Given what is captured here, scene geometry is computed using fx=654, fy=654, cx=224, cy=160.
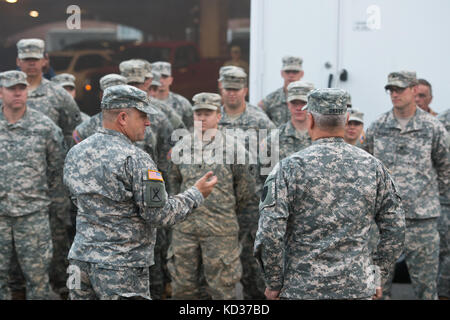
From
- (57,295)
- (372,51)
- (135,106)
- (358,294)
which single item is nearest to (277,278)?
(358,294)

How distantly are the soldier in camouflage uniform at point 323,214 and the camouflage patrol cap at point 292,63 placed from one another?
2952 mm

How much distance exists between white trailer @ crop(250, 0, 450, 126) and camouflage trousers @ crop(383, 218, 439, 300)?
4.82 ft

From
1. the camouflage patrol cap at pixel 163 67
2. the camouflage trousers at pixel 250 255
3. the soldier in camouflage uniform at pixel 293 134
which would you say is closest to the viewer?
the soldier in camouflage uniform at pixel 293 134

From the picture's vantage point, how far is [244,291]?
18.5 feet

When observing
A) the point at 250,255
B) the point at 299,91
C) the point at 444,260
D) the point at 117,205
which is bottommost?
the point at 444,260

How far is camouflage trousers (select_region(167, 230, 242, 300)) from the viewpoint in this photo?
484 cm

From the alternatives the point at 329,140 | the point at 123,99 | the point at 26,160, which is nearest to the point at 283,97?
the point at 26,160

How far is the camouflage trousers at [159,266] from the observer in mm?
5527

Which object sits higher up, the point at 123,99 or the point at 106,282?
the point at 123,99

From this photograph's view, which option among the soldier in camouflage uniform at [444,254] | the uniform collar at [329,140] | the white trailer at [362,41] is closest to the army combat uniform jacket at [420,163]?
the soldier in camouflage uniform at [444,254]

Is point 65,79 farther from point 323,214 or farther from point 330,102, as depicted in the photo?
point 323,214

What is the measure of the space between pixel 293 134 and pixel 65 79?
261cm

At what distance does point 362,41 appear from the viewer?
6.29 metres

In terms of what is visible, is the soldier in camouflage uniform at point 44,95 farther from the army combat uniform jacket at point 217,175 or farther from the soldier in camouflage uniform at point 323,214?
the soldier in camouflage uniform at point 323,214
